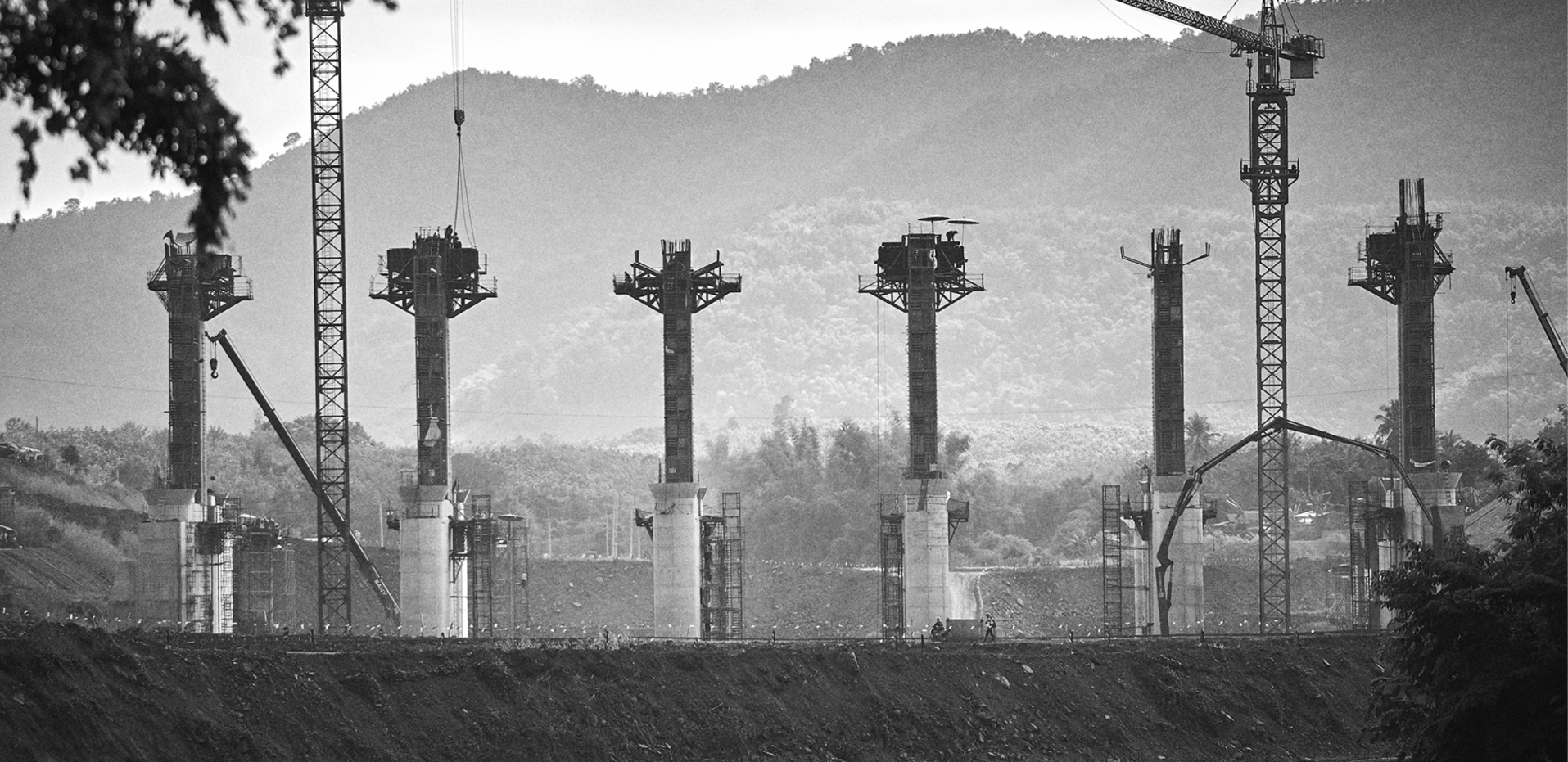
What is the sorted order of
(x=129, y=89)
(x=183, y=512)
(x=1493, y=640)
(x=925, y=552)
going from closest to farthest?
(x=129, y=89) → (x=1493, y=640) → (x=925, y=552) → (x=183, y=512)

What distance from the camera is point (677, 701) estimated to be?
5944 cm

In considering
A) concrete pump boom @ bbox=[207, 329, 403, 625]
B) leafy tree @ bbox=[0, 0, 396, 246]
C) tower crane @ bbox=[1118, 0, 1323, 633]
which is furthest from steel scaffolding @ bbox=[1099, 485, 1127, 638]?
leafy tree @ bbox=[0, 0, 396, 246]

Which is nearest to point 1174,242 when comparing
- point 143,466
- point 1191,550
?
point 1191,550

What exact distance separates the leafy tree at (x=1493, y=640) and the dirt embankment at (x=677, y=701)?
846 inches

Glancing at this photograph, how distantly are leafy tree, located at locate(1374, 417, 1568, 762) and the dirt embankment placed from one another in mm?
21487

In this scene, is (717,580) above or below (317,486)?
below

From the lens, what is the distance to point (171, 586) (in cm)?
8106

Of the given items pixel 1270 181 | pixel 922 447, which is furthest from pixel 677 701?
pixel 1270 181

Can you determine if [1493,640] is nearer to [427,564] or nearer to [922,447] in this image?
[922,447]

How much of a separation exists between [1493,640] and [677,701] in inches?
1095

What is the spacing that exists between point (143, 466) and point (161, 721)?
11044cm

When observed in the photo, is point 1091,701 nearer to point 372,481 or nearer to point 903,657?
point 903,657

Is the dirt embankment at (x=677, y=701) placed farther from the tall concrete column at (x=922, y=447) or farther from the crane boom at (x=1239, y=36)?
the crane boom at (x=1239, y=36)

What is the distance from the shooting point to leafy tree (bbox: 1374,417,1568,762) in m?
34.8
